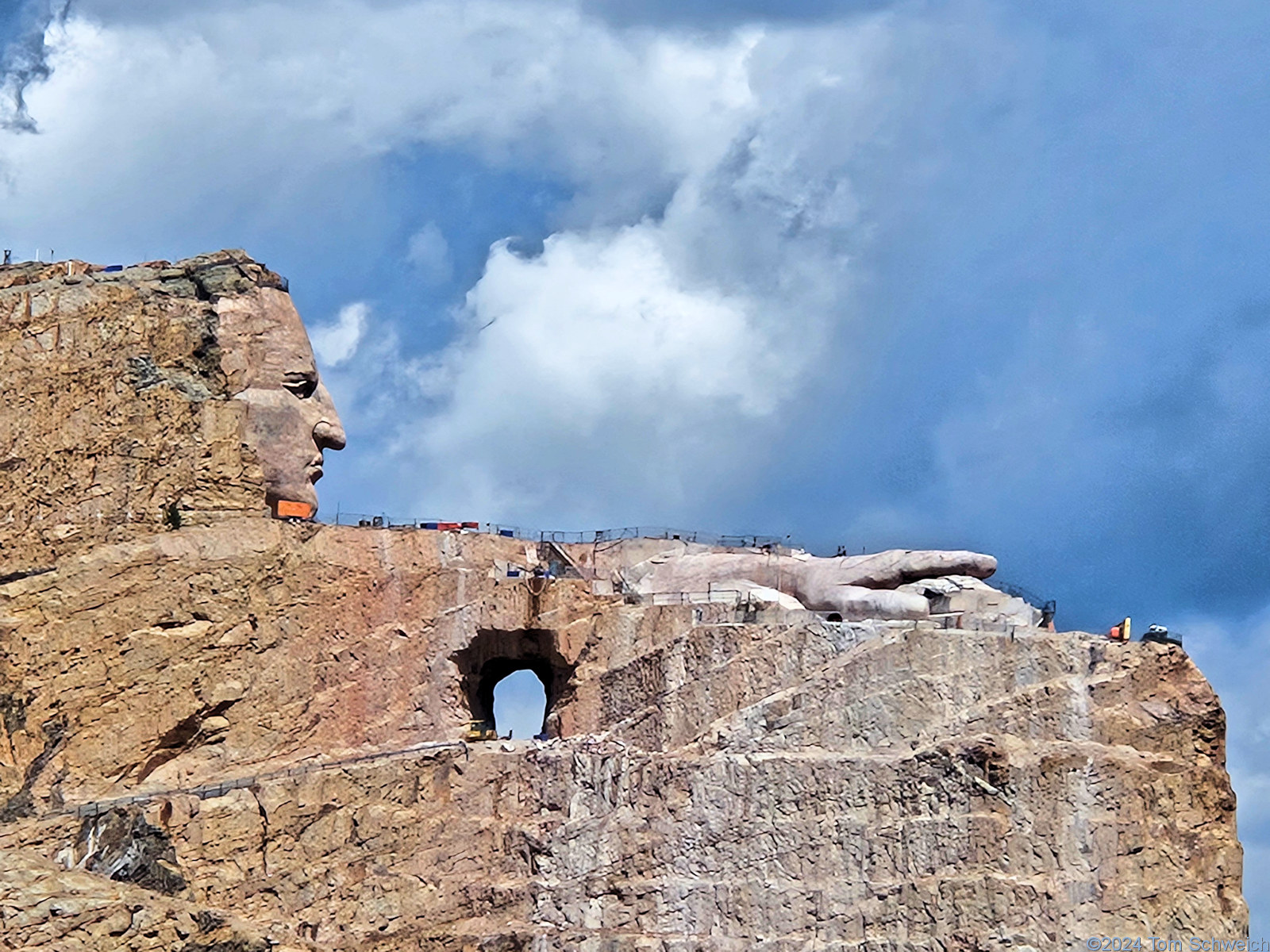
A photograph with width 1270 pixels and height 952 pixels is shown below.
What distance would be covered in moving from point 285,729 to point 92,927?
1007 cm

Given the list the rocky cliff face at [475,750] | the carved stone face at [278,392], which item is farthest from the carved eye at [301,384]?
the rocky cliff face at [475,750]

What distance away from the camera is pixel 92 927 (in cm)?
8875

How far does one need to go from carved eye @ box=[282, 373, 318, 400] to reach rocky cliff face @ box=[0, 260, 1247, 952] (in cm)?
245

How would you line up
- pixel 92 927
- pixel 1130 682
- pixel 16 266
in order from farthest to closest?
pixel 16 266, pixel 1130 682, pixel 92 927

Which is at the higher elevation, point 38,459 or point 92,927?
point 38,459

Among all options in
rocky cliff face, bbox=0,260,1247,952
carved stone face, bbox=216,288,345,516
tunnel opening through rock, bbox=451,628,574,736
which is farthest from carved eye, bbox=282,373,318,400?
tunnel opening through rock, bbox=451,628,574,736

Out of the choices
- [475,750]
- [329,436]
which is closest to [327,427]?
[329,436]

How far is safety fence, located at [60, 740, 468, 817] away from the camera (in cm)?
9394

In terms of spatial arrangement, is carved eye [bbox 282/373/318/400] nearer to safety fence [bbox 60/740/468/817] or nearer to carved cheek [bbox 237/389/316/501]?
carved cheek [bbox 237/389/316/501]

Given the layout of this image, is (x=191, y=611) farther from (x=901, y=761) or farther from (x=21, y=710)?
(x=901, y=761)

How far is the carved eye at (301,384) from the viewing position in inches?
4008

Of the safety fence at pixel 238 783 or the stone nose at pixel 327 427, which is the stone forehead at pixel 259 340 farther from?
the safety fence at pixel 238 783

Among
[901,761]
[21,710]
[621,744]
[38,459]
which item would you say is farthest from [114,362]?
[901,761]

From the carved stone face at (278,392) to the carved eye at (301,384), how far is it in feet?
0.07
